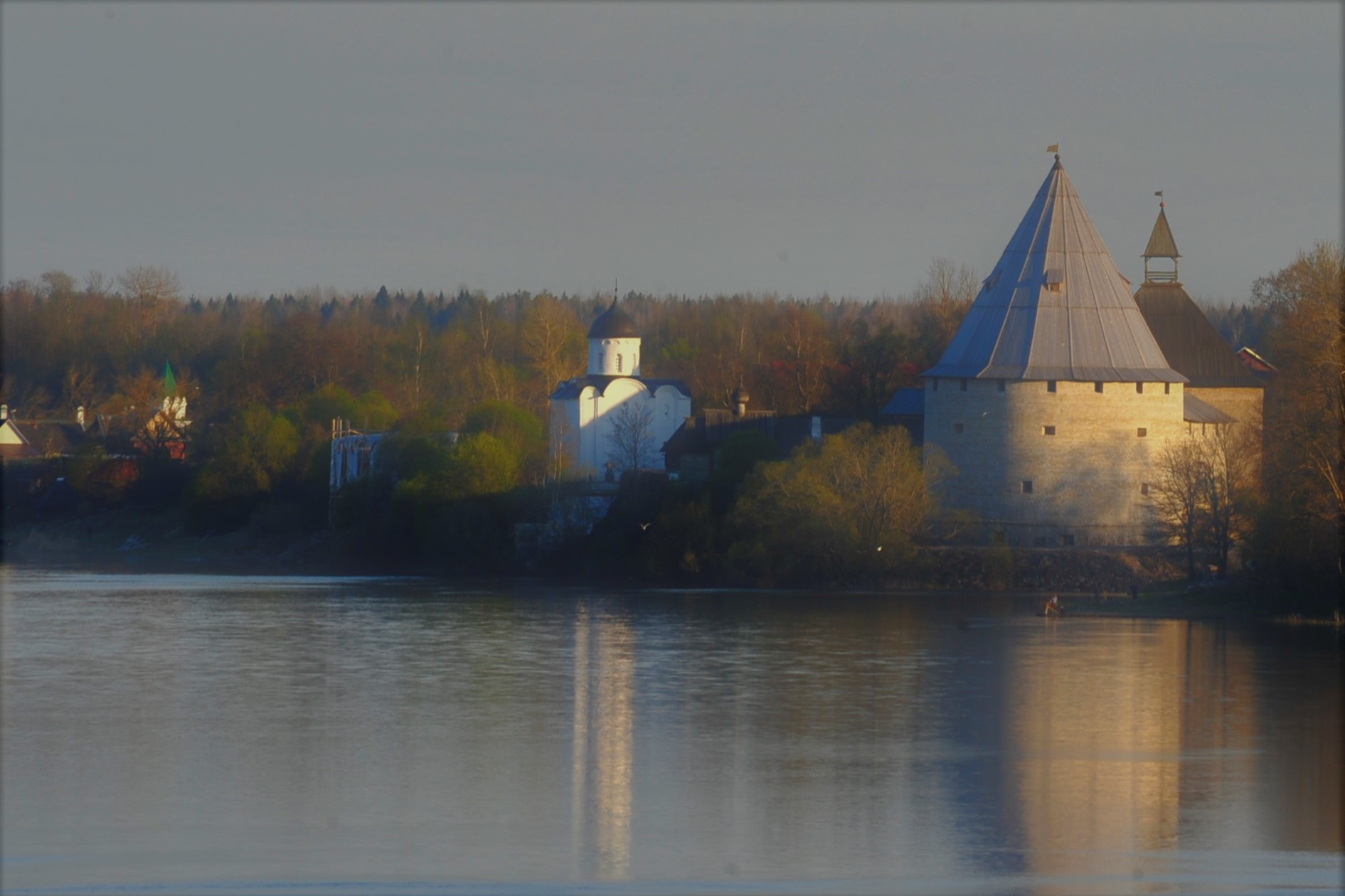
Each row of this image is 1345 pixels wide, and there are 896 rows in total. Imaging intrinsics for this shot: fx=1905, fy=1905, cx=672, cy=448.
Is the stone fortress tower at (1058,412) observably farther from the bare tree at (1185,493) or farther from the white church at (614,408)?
the white church at (614,408)

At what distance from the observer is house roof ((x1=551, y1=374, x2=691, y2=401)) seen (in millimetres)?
42781

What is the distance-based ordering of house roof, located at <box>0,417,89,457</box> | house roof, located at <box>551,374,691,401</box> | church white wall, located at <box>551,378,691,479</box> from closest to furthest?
church white wall, located at <box>551,378,691,479</box> < house roof, located at <box>551,374,691,401</box> < house roof, located at <box>0,417,89,457</box>

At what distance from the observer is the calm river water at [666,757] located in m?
10.7

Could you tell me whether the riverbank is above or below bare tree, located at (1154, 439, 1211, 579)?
below

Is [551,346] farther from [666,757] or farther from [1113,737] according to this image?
[666,757]

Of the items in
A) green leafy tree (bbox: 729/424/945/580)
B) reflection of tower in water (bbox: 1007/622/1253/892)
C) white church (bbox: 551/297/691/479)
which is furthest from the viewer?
white church (bbox: 551/297/691/479)

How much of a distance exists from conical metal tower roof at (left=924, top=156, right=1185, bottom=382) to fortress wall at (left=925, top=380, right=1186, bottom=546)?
0.36m

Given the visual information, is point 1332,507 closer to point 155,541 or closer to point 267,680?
point 267,680

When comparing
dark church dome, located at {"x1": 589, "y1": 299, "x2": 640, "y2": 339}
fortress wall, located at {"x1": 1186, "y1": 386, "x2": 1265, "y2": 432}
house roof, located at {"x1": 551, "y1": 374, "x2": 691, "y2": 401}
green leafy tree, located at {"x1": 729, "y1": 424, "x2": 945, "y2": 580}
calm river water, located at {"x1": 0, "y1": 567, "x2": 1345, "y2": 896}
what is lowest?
calm river water, located at {"x1": 0, "y1": 567, "x2": 1345, "y2": 896}

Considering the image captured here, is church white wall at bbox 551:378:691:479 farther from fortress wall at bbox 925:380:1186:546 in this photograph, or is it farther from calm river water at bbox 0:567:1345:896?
calm river water at bbox 0:567:1345:896

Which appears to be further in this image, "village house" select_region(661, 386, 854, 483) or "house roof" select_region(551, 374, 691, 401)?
"house roof" select_region(551, 374, 691, 401)

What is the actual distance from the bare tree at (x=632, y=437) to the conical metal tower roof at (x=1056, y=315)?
31.9 ft

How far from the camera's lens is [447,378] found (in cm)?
5922

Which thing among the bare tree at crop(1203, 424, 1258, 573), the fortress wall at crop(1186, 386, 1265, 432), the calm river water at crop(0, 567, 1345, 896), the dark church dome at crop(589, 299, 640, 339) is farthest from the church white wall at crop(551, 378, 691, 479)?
the calm river water at crop(0, 567, 1345, 896)
